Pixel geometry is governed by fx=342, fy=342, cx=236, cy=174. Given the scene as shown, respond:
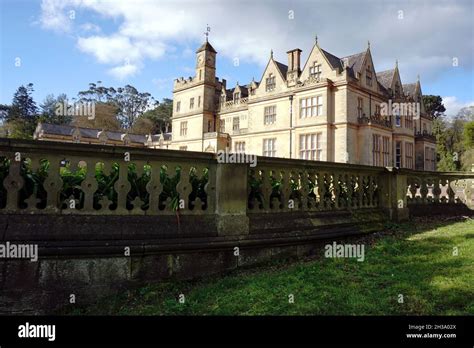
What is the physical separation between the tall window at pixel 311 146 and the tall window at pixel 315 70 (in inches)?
197

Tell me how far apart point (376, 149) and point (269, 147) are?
931 centimetres

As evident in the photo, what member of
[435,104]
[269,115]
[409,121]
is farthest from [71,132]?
[435,104]

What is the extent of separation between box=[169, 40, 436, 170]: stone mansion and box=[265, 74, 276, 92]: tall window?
0.11 m

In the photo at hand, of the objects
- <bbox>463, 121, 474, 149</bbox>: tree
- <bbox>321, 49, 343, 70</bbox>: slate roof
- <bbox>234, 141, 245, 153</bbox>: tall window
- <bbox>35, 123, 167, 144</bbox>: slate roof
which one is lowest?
<bbox>234, 141, 245, 153</bbox>: tall window

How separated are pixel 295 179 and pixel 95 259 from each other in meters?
3.38

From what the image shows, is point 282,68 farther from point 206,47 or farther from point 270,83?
point 206,47

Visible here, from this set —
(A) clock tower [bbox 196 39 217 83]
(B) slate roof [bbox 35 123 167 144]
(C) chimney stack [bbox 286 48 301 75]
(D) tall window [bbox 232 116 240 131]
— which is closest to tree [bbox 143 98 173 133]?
(B) slate roof [bbox 35 123 167 144]

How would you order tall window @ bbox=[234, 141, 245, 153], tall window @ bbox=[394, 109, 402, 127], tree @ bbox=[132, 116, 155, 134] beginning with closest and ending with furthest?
tall window @ bbox=[394, 109, 402, 127] < tall window @ bbox=[234, 141, 245, 153] < tree @ bbox=[132, 116, 155, 134]

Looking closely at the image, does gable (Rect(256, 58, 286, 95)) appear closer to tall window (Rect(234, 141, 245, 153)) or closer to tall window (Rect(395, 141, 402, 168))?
tall window (Rect(234, 141, 245, 153))

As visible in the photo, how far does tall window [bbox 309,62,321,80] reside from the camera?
28.7 m

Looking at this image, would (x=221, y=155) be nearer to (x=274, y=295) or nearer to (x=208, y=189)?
(x=208, y=189)

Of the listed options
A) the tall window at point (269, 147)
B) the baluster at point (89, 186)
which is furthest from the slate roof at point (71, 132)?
the baluster at point (89, 186)

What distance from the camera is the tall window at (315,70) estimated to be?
28.7 meters

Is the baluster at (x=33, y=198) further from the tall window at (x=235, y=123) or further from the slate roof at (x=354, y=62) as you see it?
the tall window at (x=235, y=123)
